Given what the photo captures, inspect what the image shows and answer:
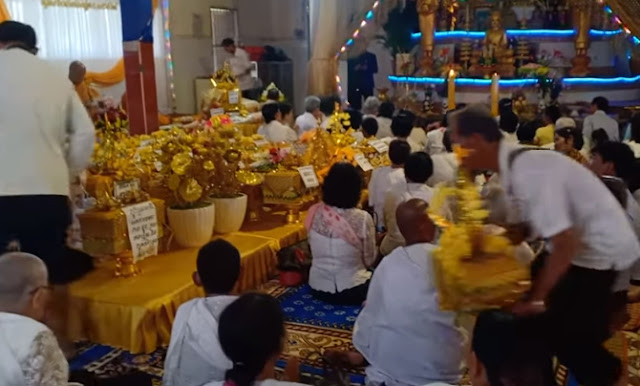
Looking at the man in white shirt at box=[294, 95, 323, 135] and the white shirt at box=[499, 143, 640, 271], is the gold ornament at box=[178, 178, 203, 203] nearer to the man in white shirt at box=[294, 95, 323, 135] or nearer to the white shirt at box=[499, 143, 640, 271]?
the white shirt at box=[499, 143, 640, 271]

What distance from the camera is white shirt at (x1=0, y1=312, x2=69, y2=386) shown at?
1.71 metres

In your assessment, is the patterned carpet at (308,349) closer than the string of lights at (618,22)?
Yes

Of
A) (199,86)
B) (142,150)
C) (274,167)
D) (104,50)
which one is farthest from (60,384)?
(199,86)

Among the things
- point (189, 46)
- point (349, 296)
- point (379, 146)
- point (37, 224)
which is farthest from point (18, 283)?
point (189, 46)

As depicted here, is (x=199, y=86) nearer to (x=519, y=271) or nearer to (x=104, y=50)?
(x=104, y=50)

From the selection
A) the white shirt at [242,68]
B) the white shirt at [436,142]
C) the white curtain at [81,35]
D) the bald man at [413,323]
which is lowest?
the bald man at [413,323]

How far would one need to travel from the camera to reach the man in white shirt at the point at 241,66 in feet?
31.8

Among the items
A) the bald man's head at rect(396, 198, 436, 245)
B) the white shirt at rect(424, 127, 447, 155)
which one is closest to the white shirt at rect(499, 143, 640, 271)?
the bald man's head at rect(396, 198, 436, 245)

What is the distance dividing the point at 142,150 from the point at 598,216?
2.71m

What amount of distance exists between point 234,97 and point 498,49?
4591mm

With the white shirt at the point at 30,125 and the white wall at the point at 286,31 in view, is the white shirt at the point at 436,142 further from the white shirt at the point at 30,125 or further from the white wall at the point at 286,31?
the white wall at the point at 286,31

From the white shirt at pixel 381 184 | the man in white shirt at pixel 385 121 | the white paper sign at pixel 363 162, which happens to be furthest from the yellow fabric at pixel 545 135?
the white shirt at pixel 381 184

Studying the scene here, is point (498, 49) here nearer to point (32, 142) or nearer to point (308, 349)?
point (308, 349)

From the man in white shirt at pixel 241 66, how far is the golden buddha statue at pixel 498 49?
132 inches
